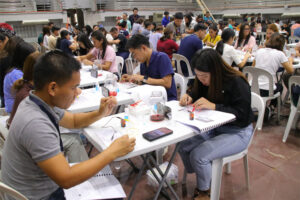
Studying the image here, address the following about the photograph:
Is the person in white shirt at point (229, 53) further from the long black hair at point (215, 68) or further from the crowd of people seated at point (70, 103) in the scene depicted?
the long black hair at point (215, 68)

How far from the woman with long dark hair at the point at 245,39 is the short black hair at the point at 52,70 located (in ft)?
15.9

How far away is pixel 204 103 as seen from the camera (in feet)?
6.61

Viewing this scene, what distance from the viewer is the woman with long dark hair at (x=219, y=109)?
1892mm

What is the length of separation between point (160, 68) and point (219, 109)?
1070mm

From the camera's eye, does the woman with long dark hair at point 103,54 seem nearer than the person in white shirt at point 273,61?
No

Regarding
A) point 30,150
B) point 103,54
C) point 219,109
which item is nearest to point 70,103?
point 30,150

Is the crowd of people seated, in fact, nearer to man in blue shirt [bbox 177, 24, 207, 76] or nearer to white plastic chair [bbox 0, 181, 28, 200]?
white plastic chair [bbox 0, 181, 28, 200]

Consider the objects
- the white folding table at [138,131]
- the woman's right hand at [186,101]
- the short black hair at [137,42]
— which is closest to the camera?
the white folding table at [138,131]

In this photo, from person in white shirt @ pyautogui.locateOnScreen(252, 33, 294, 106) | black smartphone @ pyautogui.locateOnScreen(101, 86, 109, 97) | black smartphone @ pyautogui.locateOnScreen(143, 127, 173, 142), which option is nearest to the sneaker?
black smartphone @ pyautogui.locateOnScreen(143, 127, 173, 142)

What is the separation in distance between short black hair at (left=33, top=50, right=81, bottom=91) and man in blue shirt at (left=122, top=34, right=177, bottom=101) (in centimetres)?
166

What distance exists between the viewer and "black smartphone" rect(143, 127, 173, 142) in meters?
1.59

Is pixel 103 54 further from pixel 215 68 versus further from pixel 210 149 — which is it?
pixel 210 149

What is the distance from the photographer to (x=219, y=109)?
79.9 inches

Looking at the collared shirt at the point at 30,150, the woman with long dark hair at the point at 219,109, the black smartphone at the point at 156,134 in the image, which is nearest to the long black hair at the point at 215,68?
the woman with long dark hair at the point at 219,109
